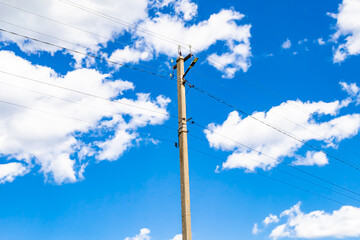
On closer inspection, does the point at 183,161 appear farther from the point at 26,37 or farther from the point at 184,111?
the point at 26,37

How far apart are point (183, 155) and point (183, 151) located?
0.51 feet

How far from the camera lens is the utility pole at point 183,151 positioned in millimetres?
9820

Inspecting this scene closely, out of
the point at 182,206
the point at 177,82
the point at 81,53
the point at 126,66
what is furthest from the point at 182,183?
the point at 81,53

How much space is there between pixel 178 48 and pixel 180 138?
14.0 feet

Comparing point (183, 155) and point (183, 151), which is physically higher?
point (183, 151)

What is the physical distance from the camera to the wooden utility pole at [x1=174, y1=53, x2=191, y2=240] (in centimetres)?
981

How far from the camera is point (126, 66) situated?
12.6 metres

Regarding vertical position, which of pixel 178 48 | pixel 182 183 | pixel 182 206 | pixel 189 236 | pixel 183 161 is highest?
pixel 178 48

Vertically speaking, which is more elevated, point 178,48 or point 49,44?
point 178,48

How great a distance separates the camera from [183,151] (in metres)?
10.9

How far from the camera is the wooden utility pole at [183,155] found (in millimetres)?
9812

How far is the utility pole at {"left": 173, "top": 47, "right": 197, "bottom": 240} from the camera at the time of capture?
982 centimetres

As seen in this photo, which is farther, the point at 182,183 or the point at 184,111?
the point at 184,111

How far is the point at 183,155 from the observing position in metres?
10.8
